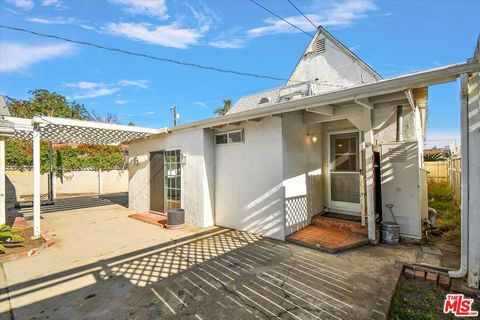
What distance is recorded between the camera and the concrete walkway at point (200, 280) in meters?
2.72

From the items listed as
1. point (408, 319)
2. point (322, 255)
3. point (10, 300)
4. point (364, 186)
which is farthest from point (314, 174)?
point (10, 300)

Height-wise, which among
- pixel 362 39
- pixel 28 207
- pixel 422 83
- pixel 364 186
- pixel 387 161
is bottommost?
pixel 28 207

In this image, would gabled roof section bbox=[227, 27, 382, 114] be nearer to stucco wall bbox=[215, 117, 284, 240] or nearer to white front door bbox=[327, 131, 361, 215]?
white front door bbox=[327, 131, 361, 215]

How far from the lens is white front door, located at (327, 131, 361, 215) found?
607 cm

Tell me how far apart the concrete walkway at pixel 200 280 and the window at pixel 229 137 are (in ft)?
8.66

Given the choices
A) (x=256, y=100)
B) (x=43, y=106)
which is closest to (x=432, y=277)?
(x=256, y=100)

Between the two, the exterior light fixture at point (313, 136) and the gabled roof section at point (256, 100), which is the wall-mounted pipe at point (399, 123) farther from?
the gabled roof section at point (256, 100)

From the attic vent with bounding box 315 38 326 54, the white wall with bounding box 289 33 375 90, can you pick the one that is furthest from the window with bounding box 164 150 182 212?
the attic vent with bounding box 315 38 326 54

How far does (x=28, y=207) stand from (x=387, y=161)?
1413cm

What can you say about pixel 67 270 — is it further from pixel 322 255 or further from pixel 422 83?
pixel 422 83

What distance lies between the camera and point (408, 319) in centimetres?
255

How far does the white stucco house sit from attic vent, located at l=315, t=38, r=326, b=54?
679 centimetres

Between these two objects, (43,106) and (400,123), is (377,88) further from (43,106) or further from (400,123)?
(43,106)

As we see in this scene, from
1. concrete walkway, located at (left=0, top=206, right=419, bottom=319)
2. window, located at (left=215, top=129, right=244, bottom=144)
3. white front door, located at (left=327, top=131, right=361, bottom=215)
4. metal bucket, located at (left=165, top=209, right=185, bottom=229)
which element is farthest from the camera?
metal bucket, located at (left=165, top=209, right=185, bottom=229)
